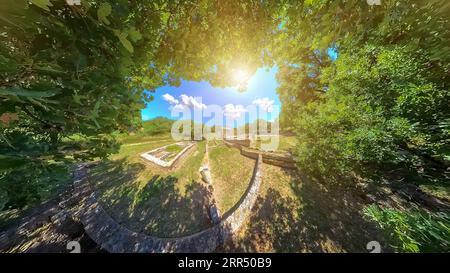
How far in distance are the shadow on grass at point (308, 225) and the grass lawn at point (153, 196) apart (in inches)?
98.3

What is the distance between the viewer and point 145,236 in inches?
271

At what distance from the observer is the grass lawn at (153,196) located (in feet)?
25.1

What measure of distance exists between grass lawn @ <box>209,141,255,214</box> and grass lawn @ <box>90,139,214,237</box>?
1.10 meters

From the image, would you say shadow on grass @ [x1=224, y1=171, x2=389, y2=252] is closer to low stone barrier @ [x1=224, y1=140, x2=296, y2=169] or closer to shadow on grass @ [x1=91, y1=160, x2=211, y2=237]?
shadow on grass @ [x1=91, y1=160, x2=211, y2=237]

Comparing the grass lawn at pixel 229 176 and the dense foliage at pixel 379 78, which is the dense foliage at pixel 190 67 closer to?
the dense foliage at pixel 379 78

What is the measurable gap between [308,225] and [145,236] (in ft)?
24.2

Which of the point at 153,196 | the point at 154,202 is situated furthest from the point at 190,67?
the point at 153,196

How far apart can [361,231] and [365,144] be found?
13.9 ft

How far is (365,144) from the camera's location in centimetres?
562

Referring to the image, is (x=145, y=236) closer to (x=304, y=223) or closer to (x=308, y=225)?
(x=304, y=223)

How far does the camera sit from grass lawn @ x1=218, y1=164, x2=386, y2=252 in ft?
21.4

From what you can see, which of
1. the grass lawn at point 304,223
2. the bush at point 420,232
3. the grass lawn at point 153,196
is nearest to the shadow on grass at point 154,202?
the grass lawn at point 153,196
